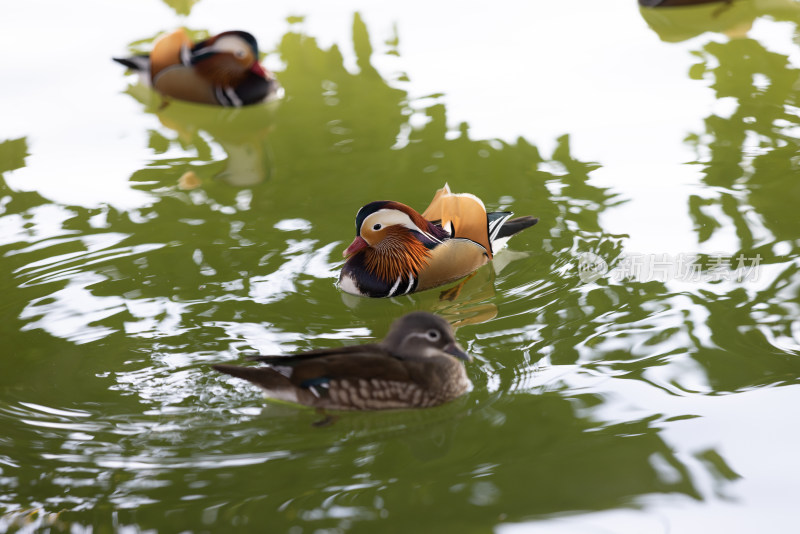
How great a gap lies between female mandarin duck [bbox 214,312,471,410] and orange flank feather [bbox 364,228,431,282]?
4.55 feet

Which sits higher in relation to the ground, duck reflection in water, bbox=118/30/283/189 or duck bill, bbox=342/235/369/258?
duck reflection in water, bbox=118/30/283/189

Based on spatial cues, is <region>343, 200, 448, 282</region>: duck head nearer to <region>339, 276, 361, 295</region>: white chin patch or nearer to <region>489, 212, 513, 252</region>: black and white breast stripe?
<region>339, 276, 361, 295</region>: white chin patch

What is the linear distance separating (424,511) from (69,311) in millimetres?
2909

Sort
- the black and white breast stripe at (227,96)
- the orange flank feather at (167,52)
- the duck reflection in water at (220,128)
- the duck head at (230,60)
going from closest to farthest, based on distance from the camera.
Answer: the duck reflection in water at (220,128) < the duck head at (230,60) < the black and white breast stripe at (227,96) < the orange flank feather at (167,52)

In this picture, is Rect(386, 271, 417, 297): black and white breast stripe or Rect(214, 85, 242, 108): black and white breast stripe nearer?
Rect(386, 271, 417, 297): black and white breast stripe

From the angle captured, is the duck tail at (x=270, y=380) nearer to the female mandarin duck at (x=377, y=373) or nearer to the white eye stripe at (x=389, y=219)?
the female mandarin duck at (x=377, y=373)

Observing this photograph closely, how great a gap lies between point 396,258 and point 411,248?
0.12 m

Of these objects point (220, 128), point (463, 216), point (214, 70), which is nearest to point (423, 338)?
point (463, 216)

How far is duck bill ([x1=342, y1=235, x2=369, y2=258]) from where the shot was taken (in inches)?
249

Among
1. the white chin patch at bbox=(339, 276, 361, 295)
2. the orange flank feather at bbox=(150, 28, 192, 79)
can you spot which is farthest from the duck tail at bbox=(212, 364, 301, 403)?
the orange flank feather at bbox=(150, 28, 192, 79)

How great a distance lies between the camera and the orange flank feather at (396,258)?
630 centimetres

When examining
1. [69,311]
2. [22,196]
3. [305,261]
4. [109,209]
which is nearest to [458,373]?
[305,261]

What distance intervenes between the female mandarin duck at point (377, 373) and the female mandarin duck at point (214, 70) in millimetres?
5556

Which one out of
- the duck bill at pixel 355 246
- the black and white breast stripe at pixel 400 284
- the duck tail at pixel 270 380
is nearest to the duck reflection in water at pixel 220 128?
the duck bill at pixel 355 246
